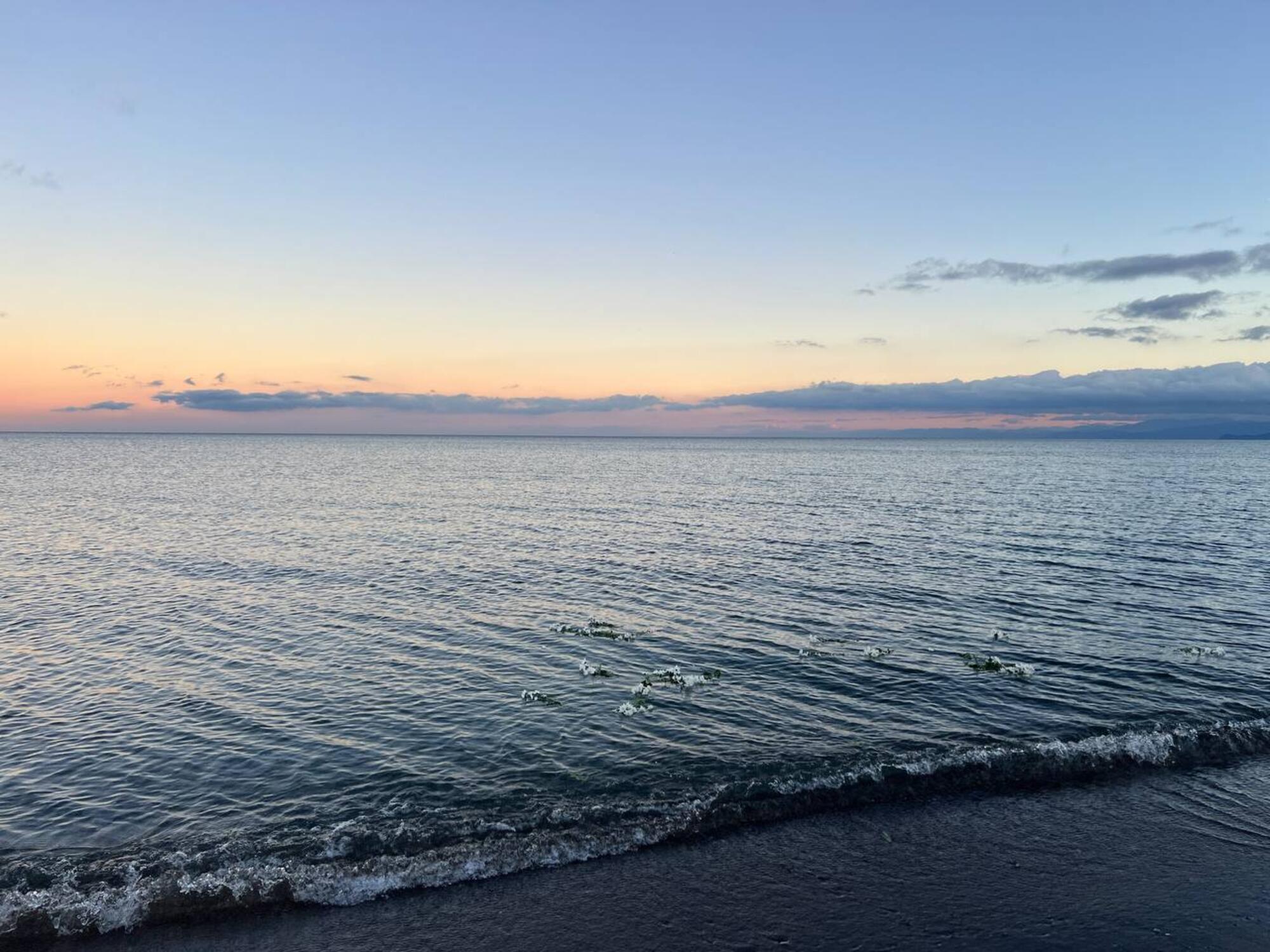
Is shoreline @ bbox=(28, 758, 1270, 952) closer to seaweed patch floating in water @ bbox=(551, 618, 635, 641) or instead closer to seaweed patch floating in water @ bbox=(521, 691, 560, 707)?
seaweed patch floating in water @ bbox=(521, 691, 560, 707)

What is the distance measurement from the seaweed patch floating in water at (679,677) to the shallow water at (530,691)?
0.26 m

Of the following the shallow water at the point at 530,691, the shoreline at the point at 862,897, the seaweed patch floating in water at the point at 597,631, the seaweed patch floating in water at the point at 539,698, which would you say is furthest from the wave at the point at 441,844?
the seaweed patch floating in water at the point at 597,631

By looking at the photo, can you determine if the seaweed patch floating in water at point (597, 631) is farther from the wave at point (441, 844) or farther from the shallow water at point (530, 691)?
the wave at point (441, 844)

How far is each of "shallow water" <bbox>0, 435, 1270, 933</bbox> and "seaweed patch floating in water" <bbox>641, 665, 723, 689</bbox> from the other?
26cm

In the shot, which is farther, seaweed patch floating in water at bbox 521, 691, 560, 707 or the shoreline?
seaweed patch floating in water at bbox 521, 691, 560, 707

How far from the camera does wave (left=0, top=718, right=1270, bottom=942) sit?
16.5m

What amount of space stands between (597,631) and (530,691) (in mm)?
8750

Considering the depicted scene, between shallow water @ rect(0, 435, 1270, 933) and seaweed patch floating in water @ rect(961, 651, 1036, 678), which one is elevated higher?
seaweed patch floating in water @ rect(961, 651, 1036, 678)

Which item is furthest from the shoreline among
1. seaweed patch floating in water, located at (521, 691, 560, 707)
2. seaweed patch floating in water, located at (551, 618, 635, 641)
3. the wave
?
seaweed patch floating in water, located at (551, 618, 635, 641)

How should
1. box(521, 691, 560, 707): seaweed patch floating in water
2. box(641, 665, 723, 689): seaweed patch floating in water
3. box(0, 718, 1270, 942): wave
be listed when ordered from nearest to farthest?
box(0, 718, 1270, 942): wave, box(521, 691, 560, 707): seaweed patch floating in water, box(641, 665, 723, 689): seaweed patch floating in water

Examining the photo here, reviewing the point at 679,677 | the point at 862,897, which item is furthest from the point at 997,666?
the point at 862,897

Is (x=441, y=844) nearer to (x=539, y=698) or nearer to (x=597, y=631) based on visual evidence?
(x=539, y=698)

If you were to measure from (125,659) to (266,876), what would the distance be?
2146 centimetres

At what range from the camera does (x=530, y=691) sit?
2934 centimetres
